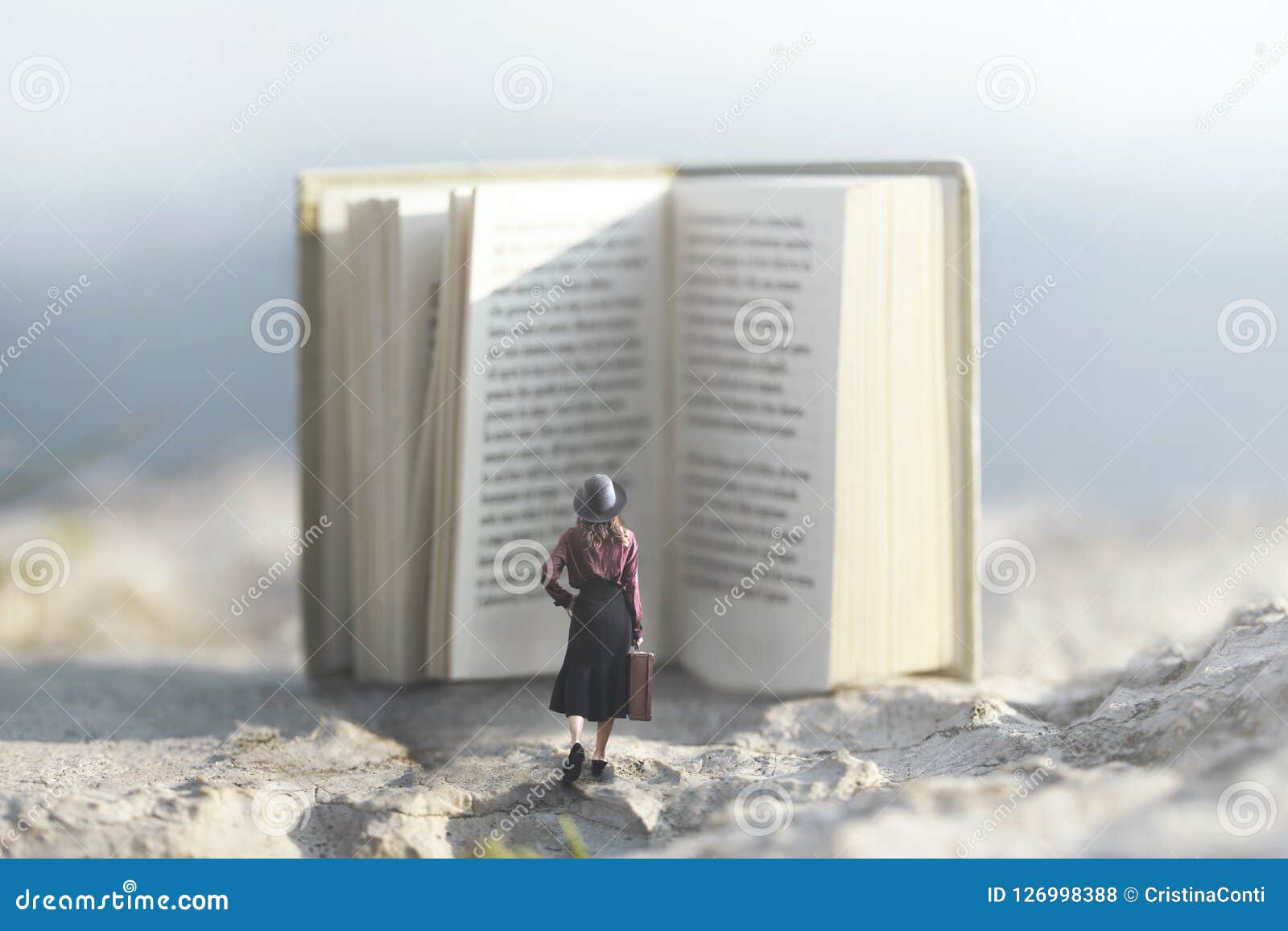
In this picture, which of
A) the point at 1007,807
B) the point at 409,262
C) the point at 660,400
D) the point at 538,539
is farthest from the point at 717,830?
the point at 409,262

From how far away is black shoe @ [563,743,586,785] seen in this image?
4.96m

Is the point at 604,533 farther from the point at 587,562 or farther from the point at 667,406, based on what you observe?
the point at 667,406

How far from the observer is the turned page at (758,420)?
5.88 metres

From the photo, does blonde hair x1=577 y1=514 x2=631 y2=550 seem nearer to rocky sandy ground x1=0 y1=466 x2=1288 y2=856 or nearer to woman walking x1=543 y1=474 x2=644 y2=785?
woman walking x1=543 y1=474 x2=644 y2=785

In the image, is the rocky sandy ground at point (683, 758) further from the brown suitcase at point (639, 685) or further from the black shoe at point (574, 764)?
the brown suitcase at point (639, 685)

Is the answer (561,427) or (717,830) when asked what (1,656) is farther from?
(717,830)

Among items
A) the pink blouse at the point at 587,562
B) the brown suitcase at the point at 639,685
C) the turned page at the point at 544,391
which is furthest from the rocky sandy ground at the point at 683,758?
the pink blouse at the point at 587,562

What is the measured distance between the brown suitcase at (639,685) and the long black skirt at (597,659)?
4 cm

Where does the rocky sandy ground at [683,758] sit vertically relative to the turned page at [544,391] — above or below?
below

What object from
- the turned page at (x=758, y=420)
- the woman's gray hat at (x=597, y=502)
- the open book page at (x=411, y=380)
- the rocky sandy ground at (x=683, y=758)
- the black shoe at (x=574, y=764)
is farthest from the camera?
the open book page at (x=411, y=380)

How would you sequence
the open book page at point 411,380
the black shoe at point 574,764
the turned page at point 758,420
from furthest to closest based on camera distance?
1. the open book page at point 411,380
2. the turned page at point 758,420
3. the black shoe at point 574,764

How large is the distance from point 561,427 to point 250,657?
9.45 feet

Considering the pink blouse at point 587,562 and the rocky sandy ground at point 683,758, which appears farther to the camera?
the pink blouse at point 587,562

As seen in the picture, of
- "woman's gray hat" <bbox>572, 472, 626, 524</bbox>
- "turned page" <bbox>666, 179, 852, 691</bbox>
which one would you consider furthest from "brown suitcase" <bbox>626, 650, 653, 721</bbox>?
"turned page" <bbox>666, 179, 852, 691</bbox>
